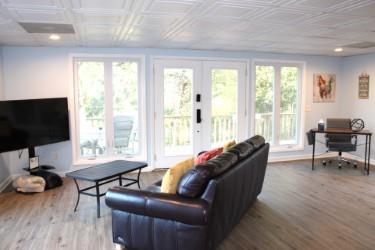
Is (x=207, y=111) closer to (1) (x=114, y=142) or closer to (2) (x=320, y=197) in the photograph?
(1) (x=114, y=142)

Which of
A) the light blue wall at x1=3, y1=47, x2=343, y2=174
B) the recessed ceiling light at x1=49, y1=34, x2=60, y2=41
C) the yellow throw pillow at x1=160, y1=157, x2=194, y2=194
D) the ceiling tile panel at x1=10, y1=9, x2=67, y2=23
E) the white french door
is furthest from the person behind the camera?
the white french door

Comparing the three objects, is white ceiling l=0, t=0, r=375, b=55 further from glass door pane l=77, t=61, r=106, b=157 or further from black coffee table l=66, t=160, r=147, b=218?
black coffee table l=66, t=160, r=147, b=218

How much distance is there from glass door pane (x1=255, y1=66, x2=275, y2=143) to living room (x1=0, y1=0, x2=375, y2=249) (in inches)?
1.0

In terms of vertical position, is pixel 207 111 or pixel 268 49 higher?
pixel 268 49

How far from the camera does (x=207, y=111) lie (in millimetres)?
6020

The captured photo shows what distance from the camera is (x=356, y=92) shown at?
21.7 feet

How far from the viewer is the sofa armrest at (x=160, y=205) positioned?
2396 millimetres

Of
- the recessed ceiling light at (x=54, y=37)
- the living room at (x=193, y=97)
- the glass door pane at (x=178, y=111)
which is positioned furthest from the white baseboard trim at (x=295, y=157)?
the recessed ceiling light at (x=54, y=37)

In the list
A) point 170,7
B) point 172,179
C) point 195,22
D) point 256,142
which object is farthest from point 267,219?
point 170,7

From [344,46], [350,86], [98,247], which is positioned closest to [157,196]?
[98,247]

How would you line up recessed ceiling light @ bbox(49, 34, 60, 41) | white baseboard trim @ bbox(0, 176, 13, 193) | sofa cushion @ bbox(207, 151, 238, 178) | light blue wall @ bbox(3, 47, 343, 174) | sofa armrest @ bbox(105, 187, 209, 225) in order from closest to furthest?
sofa armrest @ bbox(105, 187, 209, 225), sofa cushion @ bbox(207, 151, 238, 178), recessed ceiling light @ bbox(49, 34, 60, 41), white baseboard trim @ bbox(0, 176, 13, 193), light blue wall @ bbox(3, 47, 343, 174)

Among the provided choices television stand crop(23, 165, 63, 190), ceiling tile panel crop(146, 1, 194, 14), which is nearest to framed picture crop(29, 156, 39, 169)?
television stand crop(23, 165, 63, 190)

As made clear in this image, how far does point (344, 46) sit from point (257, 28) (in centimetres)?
240

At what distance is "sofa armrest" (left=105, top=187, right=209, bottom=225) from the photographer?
7.86 feet
